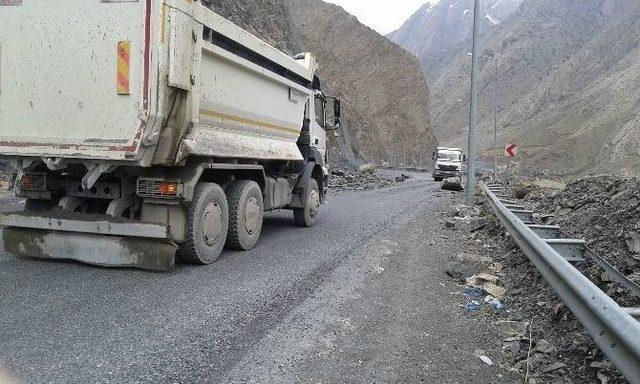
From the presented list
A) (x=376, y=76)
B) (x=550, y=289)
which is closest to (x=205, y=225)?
(x=550, y=289)

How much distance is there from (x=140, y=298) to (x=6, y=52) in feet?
10.4

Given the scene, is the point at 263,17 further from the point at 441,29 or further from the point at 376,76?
the point at 441,29

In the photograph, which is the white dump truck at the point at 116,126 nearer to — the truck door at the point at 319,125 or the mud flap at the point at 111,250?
the mud flap at the point at 111,250

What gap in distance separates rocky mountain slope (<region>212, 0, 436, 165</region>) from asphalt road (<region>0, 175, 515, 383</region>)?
48.9 metres

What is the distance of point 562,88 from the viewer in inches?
3418

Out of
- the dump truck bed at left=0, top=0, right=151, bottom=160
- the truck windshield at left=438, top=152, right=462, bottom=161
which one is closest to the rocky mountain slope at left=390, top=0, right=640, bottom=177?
the truck windshield at left=438, top=152, right=462, bottom=161

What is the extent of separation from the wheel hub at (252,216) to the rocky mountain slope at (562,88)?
40.2m

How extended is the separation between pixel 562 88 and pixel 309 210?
Result: 289 feet

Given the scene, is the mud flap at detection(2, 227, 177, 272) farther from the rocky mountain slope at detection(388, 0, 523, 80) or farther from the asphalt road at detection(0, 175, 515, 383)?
the rocky mountain slope at detection(388, 0, 523, 80)

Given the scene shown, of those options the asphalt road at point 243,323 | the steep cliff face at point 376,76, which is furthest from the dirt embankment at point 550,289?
the steep cliff face at point 376,76

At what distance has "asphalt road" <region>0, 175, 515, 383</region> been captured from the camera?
11.6 ft

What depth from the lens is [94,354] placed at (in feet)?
11.8

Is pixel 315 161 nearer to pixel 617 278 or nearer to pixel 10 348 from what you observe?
pixel 617 278

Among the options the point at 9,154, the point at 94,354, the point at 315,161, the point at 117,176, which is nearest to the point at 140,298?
the point at 94,354
